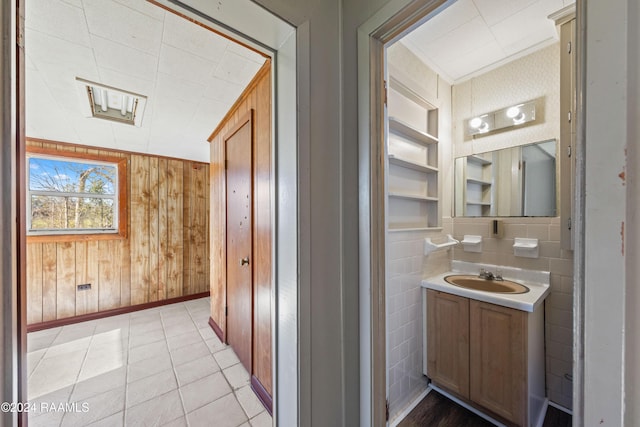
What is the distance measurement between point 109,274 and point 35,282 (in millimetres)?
695

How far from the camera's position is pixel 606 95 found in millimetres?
474

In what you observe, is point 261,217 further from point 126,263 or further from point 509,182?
point 126,263

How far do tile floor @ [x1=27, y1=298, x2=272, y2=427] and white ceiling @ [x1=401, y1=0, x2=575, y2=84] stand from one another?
2872mm

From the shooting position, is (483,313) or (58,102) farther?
(58,102)

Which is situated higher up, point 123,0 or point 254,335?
point 123,0

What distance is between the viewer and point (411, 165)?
174cm

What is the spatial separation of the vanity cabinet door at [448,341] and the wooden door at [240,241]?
4.73ft

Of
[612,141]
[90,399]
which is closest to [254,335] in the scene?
[90,399]

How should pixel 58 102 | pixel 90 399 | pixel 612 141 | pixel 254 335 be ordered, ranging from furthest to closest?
1. pixel 58 102
2. pixel 254 335
3. pixel 90 399
4. pixel 612 141

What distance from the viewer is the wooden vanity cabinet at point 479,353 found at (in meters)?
1.38

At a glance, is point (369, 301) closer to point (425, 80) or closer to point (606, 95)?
point (606, 95)

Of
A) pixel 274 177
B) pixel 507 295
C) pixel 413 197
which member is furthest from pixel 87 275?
pixel 507 295

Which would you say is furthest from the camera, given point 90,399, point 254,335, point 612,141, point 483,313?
point 254,335

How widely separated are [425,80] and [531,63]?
77 centimetres
